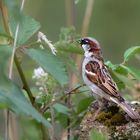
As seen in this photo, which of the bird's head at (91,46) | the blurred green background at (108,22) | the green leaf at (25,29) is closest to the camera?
the green leaf at (25,29)

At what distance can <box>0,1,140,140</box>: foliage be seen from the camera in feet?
8.04

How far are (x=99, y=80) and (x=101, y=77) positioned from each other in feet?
0.08

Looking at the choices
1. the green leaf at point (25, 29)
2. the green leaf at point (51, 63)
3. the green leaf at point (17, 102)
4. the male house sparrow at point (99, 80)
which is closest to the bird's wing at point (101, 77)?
the male house sparrow at point (99, 80)

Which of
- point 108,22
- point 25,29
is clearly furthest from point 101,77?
point 108,22

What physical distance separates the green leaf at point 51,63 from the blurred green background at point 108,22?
16.1 ft

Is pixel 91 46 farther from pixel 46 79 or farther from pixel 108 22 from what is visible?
pixel 108 22

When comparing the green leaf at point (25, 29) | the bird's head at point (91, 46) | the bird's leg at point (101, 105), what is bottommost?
the bird's leg at point (101, 105)

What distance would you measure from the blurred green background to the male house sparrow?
385 cm

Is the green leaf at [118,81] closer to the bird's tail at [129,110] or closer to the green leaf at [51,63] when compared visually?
the bird's tail at [129,110]

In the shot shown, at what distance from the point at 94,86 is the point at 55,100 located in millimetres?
510

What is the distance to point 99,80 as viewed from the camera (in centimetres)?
389

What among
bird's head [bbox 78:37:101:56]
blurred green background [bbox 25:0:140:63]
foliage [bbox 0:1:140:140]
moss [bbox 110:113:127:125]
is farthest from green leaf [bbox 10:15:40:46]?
blurred green background [bbox 25:0:140:63]

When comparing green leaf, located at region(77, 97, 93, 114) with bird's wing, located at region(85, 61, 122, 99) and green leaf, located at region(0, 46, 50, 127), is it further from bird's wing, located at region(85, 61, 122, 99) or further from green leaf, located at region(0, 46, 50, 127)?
green leaf, located at region(0, 46, 50, 127)

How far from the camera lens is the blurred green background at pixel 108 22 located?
8.30 m
